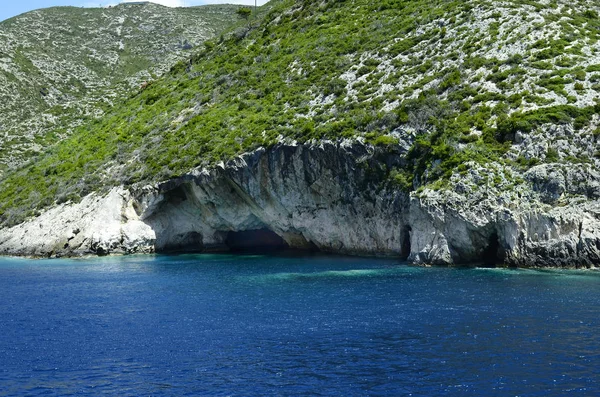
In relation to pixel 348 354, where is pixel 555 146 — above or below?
above

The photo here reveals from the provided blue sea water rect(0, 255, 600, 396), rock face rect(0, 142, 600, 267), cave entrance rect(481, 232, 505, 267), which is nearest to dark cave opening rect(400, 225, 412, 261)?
rock face rect(0, 142, 600, 267)

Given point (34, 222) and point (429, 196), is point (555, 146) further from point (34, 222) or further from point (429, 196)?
point (34, 222)

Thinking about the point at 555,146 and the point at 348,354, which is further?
the point at 555,146

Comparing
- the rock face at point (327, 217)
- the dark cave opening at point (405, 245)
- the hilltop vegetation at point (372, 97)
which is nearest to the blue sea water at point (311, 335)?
the rock face at point (327, 217)

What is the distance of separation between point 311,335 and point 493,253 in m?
23.4

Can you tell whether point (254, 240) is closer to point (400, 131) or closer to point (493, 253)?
point (400, 131)

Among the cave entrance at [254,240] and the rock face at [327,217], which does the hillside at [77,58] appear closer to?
the rock face at [327,217]

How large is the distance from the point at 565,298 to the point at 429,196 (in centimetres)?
1590

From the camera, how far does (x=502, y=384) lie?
19.1 m

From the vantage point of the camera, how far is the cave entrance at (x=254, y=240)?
7219 cm

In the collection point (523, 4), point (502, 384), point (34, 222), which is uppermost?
point (523, 4)

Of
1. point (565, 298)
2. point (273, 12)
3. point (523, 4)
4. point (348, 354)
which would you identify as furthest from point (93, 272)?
point (273, 12)

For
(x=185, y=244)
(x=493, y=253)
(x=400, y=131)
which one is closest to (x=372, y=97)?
(x=400, y=131)

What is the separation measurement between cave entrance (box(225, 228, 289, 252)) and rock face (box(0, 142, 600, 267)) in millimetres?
143
